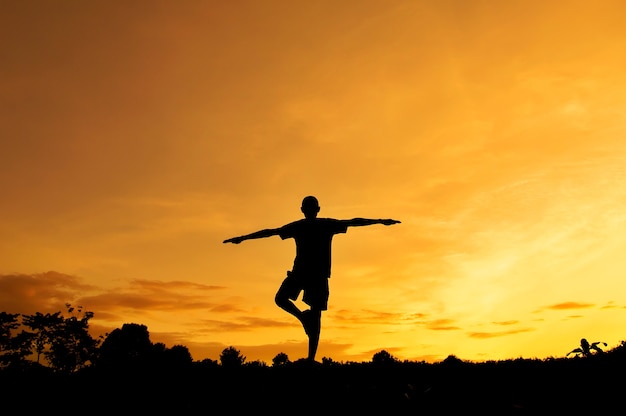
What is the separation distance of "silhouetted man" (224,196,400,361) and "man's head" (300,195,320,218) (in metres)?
0.03

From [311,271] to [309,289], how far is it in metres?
0.38

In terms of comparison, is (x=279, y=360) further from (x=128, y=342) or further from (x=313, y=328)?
(x=313, y=328)

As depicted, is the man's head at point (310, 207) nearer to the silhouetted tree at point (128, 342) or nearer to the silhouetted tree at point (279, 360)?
the silhouetted tree at point (279, 360)

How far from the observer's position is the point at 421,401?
7.62 metres

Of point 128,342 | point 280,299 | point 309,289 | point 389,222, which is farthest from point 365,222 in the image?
point 128,342

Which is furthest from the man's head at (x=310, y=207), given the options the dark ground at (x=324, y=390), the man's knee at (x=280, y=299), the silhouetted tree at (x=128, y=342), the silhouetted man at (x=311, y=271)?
the silhouetted tree at (x=128, y=342)

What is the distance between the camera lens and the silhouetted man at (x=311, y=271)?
11.2 m

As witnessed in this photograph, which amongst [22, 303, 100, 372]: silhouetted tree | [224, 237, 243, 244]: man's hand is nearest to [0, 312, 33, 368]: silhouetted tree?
[22, 303, 100, 372]: silhouetted tree

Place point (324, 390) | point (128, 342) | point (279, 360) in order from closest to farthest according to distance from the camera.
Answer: point (324, 390) < point (279, 360) < point (128, 342)

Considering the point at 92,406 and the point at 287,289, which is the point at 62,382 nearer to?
the point at 92,406

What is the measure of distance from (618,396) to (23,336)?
78.5m

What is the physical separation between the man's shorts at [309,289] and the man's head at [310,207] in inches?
52.4

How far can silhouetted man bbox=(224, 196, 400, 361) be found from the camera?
11180 millimetres

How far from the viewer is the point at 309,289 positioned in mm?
11180
